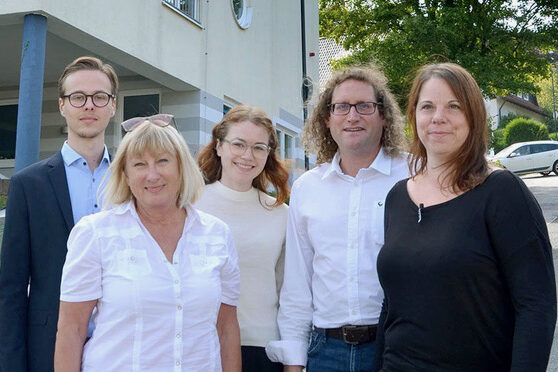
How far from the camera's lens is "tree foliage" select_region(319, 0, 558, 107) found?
62.4 ft

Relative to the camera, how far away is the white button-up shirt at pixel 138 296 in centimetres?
237

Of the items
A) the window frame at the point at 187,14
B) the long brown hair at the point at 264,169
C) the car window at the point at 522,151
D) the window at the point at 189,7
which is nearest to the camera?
the long brown hair at the point at 264,169

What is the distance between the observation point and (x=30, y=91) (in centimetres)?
847

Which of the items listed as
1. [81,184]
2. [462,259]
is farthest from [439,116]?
[81,184]

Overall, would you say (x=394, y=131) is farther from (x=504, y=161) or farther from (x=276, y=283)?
(x=504, y=161)

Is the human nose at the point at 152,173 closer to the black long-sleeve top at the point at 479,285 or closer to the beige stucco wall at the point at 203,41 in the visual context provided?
the black long-sleeve top at the point at 479,285

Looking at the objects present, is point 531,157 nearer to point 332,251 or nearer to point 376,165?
point 376,165

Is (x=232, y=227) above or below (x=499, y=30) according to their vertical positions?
below

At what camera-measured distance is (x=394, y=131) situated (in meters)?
3.22

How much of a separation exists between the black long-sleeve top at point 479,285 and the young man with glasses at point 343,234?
1.63ft

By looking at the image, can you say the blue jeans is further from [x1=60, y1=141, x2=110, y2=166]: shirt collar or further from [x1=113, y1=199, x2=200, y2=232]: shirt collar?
[x1=60, y1=141, x2=110, y2=166]: shirt collar

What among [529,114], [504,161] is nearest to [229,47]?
[504,161]

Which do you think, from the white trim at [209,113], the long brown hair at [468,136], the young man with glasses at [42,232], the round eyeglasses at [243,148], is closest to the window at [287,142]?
the white trim at [209,113]

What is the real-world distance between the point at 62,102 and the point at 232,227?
1.13m
